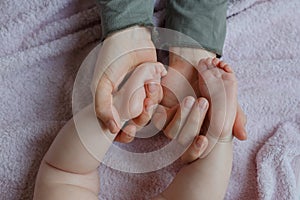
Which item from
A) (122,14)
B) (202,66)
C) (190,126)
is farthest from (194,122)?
(122,14)

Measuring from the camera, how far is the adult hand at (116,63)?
2.90 ft

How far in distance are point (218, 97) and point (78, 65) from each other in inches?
11.1

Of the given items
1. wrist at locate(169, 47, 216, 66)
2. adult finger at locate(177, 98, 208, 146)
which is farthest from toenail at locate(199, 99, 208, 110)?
wrist at locate(169, 47, 216, 66)

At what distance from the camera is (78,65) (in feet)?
3.55

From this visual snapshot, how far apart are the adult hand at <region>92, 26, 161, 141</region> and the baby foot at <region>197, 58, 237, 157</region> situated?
8cm

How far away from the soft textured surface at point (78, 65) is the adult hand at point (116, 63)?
117 mm

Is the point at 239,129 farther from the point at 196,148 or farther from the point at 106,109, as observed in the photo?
the point at 106,109

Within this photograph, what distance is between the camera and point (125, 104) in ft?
2.92

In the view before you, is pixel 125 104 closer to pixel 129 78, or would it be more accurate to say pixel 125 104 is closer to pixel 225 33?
pixel 129 78

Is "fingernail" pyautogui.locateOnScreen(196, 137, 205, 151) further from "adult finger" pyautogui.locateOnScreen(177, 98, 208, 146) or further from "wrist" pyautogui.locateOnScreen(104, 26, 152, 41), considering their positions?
"wrist" pyautogui.locateOnScreen(104, 26, 152, 41)

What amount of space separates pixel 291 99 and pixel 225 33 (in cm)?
16

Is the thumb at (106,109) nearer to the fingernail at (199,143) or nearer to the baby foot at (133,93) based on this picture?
the baby foot at (133,93)

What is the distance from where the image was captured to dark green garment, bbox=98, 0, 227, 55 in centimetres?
100

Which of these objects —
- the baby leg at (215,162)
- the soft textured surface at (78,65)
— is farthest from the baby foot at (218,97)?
the soft textured surface at (78,65)
